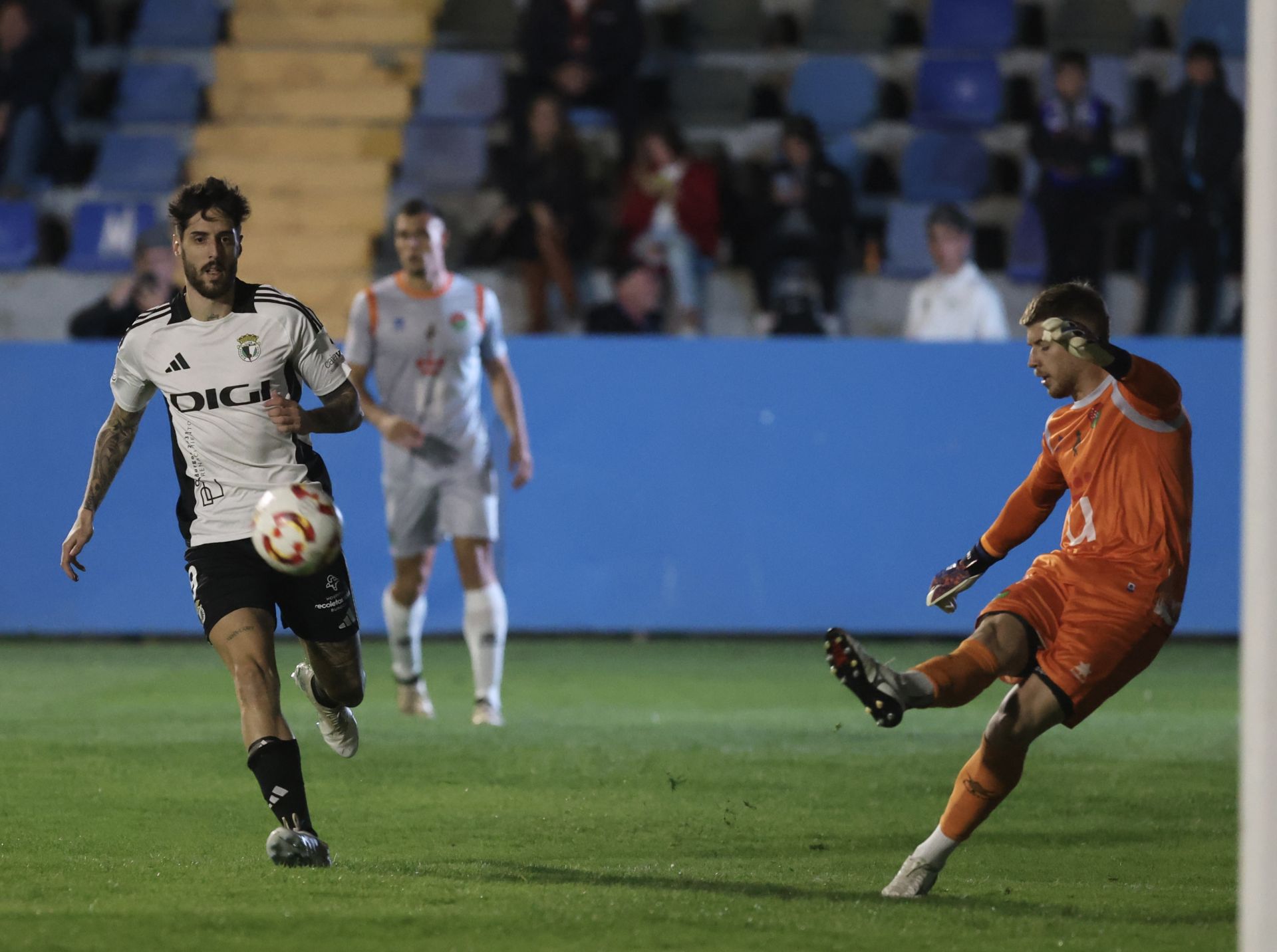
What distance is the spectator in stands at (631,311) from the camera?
46.0 ft

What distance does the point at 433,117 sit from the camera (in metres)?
17.6

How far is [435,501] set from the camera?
9.46m

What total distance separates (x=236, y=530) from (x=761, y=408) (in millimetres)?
7193

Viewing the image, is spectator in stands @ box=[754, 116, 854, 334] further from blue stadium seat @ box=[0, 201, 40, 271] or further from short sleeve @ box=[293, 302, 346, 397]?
short sleeve @ box=[293, 302, 346, 397]

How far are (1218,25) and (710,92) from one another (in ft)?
15.6

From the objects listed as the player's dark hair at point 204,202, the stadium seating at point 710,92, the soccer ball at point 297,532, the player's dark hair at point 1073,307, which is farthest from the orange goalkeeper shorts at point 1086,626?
the stadium seating at point 710,92

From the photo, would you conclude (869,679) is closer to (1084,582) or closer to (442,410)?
(1084,582)

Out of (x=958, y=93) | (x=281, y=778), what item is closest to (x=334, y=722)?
(x=281, y=778)

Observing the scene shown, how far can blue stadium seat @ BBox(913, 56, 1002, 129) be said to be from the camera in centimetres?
1692

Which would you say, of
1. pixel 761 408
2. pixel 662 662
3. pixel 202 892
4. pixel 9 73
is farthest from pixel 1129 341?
pixel 9 73

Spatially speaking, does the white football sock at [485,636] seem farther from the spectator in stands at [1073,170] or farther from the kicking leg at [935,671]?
the spectator in stands at [1073,170]

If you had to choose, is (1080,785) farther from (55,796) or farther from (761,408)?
(761,408)

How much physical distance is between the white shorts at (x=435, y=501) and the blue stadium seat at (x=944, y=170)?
8089mm

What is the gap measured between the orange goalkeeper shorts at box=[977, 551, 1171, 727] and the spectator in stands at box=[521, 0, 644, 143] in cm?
1119
